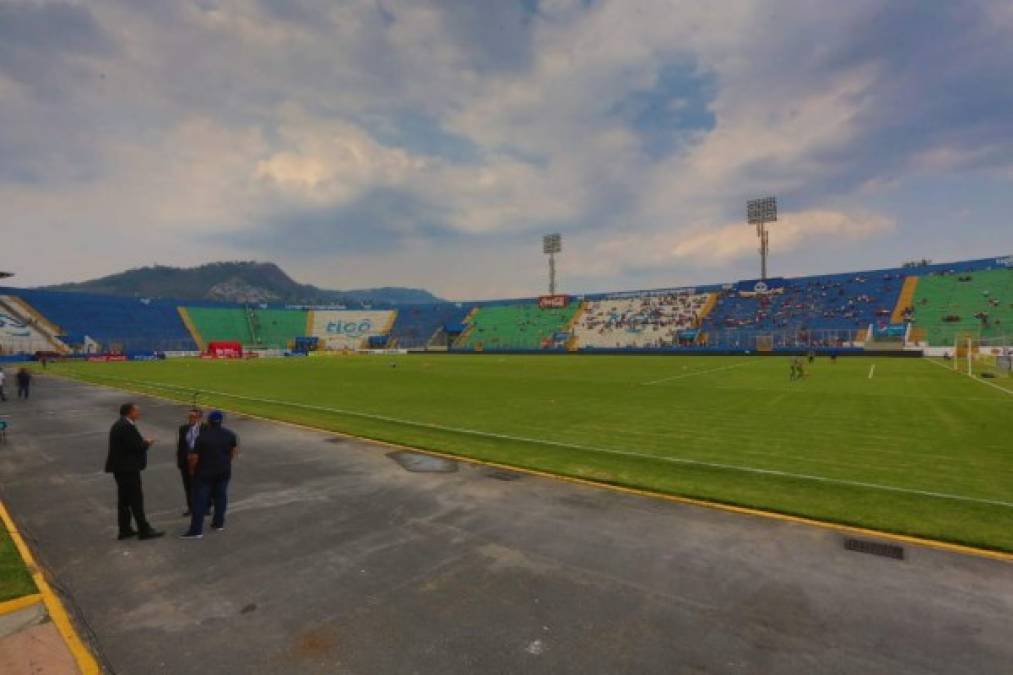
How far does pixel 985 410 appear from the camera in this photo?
18500 mm

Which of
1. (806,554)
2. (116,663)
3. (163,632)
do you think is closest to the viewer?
(116,663)

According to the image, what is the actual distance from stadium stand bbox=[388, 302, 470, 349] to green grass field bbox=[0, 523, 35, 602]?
96.7 m

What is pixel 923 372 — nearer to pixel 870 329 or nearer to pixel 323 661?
pixel 870 329

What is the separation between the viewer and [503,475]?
10594mm

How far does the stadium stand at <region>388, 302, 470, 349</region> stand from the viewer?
345 feet

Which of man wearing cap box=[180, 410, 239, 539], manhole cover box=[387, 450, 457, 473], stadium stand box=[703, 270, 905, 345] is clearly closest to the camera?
man wearing cap box=[180, 410, 239, 539]

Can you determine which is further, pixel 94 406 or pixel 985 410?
pixel 94 406

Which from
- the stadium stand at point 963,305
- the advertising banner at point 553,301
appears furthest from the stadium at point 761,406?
the advertising banner at point 553,301

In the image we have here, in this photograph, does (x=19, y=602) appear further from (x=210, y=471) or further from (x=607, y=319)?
(x=607, y=319)

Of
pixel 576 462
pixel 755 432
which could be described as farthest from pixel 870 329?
pixel 576 462

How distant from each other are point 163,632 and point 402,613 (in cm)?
228

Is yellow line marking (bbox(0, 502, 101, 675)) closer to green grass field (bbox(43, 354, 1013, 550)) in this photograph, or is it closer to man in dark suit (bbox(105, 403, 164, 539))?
man in dark suit (bbox(105, 403, 164, 539))

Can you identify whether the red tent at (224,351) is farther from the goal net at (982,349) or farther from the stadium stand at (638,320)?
the goal net at (982,349)

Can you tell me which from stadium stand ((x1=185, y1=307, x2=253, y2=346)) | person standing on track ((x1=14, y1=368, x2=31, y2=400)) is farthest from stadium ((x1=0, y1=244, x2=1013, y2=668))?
stadium stand ((x1=185, y1=307, x2=253, y2=346))
